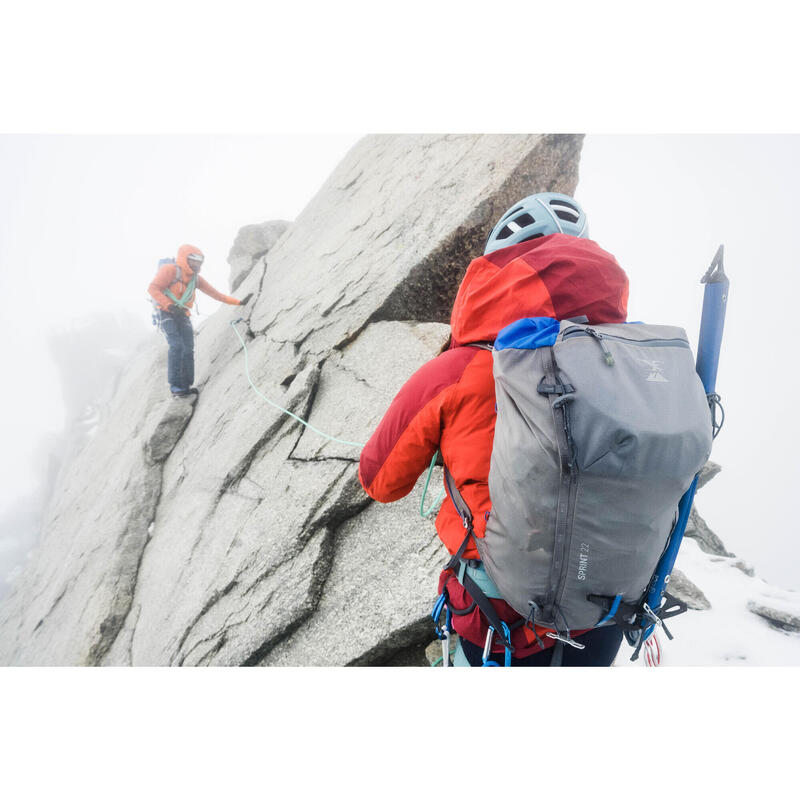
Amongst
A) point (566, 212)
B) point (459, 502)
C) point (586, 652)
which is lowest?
point (586, 652)

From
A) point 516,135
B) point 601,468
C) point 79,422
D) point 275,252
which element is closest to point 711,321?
point 601,468

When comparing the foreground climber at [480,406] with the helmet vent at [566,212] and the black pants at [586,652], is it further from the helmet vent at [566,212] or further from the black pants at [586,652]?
the helmet vent at [566,212]

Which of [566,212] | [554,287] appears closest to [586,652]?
[554,287]

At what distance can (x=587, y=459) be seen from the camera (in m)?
1.49

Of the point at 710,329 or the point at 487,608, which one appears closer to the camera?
the point at 487,608

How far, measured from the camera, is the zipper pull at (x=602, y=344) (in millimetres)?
1593

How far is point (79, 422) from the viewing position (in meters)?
26.6

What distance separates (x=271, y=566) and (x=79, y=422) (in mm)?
30302

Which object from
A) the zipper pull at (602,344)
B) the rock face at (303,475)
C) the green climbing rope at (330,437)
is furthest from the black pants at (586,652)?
the zipper pull at (602,344)

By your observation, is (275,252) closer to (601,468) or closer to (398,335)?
(398,335)

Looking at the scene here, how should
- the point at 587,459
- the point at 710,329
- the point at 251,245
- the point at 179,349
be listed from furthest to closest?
1. the point at 251,245
2. the point at 179,349
3. the point at 710,329
4. the point at 587,459

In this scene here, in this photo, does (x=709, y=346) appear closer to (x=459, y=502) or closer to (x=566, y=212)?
(x=566, y=212)

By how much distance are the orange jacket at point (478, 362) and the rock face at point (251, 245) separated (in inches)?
416

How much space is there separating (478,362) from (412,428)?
0.48 meters
